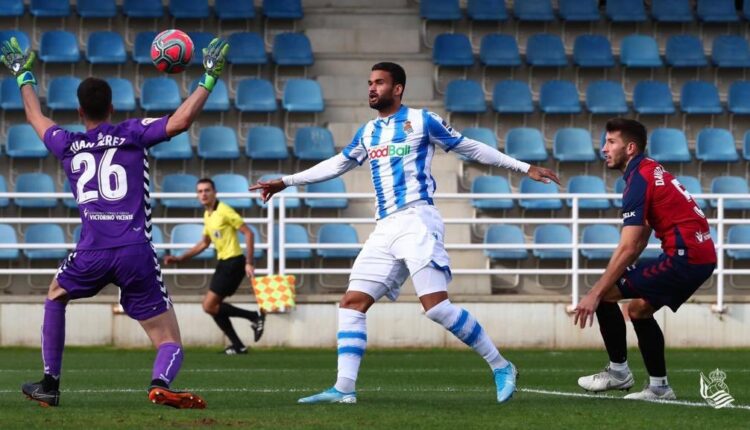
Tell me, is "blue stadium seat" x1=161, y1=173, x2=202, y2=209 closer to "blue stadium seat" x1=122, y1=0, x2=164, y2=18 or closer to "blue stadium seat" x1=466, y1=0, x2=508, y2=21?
"blue stadium seat" x1=122, y1=0, x2=164, y2=18

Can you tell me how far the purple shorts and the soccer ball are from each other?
1.25 m

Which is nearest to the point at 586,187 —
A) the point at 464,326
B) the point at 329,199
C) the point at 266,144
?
the point at 329,199

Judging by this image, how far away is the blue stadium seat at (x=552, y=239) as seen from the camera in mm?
19016

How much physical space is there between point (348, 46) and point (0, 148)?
19.6 feet

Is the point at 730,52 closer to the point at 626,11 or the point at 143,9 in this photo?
the point at 626,11

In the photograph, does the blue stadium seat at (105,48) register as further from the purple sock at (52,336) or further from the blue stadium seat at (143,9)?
the purple sock at (52,336)

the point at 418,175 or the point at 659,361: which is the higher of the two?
the point at 418,175

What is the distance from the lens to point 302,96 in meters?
21.0

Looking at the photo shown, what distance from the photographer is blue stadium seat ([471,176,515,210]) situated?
19.4 meters

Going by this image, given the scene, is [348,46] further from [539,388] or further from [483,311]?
[539,388]

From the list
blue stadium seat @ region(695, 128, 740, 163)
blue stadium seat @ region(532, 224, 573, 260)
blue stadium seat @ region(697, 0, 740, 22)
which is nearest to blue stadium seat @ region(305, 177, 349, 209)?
blue stadium seat @ region(532, 224, 573, 260)

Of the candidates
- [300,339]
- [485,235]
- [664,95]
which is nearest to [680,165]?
[664,95]

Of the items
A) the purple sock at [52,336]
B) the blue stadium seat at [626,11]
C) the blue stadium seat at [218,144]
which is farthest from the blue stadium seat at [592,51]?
the purple sock at [52,336]

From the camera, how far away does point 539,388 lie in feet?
35.7
